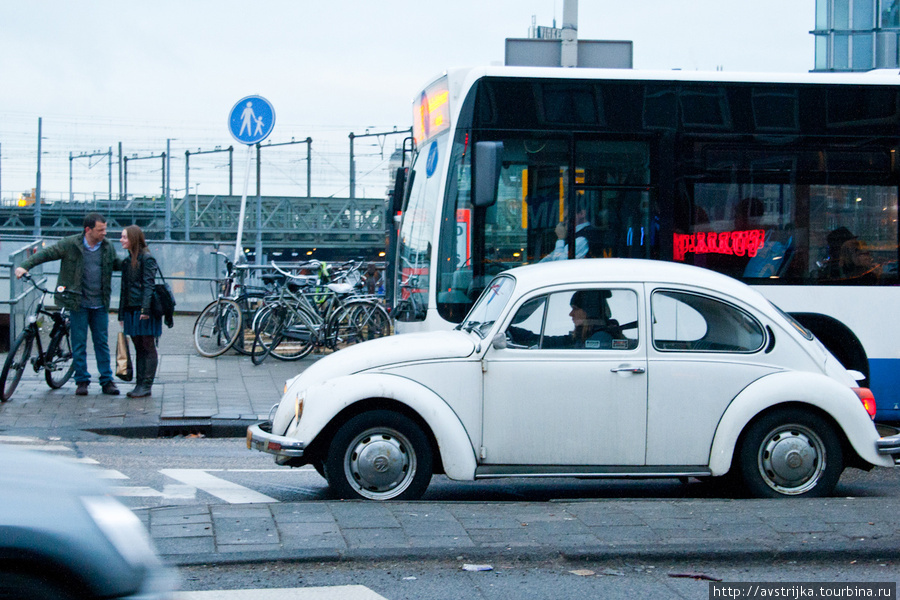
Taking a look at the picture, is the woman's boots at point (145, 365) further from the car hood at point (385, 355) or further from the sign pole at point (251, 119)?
the car hood at point (385, 355)

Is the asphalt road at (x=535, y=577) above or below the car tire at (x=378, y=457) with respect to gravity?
below

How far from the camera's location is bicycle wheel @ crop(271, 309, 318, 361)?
44.0 feet

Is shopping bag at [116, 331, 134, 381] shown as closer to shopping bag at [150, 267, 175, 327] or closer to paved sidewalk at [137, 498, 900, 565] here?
shopping bag at [150, 267, 175, 327]

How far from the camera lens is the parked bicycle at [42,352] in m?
10.0

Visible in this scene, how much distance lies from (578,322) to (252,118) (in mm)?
8690

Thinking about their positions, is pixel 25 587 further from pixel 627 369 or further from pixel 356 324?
pixel 356 324

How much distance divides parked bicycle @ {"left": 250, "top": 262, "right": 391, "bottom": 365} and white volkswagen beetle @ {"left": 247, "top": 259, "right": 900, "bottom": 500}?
7.33 m

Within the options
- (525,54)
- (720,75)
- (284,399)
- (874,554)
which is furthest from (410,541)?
(525,54)

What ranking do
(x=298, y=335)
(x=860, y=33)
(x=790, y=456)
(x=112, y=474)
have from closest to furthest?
(x=790, y=456)
(x=112, y=474)
(x=298, y=335)
(x=860, y=33)

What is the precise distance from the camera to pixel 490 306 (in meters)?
6.34

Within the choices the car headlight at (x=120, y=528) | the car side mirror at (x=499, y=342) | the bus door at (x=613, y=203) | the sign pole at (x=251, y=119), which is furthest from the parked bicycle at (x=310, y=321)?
the car headlight at (x=120, y=528)

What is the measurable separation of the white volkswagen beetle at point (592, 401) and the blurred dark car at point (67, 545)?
294 centimetres

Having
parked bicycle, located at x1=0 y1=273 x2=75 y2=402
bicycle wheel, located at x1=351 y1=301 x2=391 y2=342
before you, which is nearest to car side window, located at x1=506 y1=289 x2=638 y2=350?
parked bicycle, located at x1=0 y1=273 x2=75 y2=402

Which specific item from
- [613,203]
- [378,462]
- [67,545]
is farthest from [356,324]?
[67,545]
